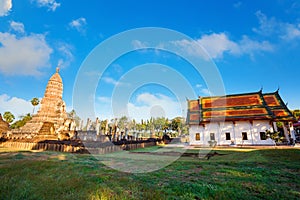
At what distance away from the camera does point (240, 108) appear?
2266cm

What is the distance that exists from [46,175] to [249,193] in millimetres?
5719

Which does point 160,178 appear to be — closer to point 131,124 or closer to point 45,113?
point 45,113

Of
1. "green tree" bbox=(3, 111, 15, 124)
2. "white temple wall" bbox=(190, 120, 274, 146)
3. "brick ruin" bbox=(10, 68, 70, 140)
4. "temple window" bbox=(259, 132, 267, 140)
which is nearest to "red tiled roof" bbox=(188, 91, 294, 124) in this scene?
"white temple wall" bbox=(190, 120, 274, 146)

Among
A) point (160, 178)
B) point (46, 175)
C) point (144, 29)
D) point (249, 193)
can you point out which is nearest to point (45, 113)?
point (144, 29)

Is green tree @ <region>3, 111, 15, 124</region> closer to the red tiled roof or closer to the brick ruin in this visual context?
the brick ruin

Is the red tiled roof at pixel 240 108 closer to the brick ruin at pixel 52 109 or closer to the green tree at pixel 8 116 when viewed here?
the brick ruin at pixel 52 109

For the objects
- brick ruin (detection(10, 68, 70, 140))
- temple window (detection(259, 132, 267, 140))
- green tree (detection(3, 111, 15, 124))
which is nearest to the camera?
temple window (detection(259, 132, 267, 140))

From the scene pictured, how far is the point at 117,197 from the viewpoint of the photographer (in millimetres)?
3375

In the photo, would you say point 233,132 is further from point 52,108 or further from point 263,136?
point 52,108

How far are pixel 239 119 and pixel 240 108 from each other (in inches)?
96.2

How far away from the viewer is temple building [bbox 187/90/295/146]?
2028 centimetres

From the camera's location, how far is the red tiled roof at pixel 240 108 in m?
20.6

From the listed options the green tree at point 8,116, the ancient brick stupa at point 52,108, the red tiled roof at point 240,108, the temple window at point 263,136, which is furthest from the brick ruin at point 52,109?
the green tree at point 8,116

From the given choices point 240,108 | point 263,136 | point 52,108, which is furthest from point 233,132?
point 52,108
